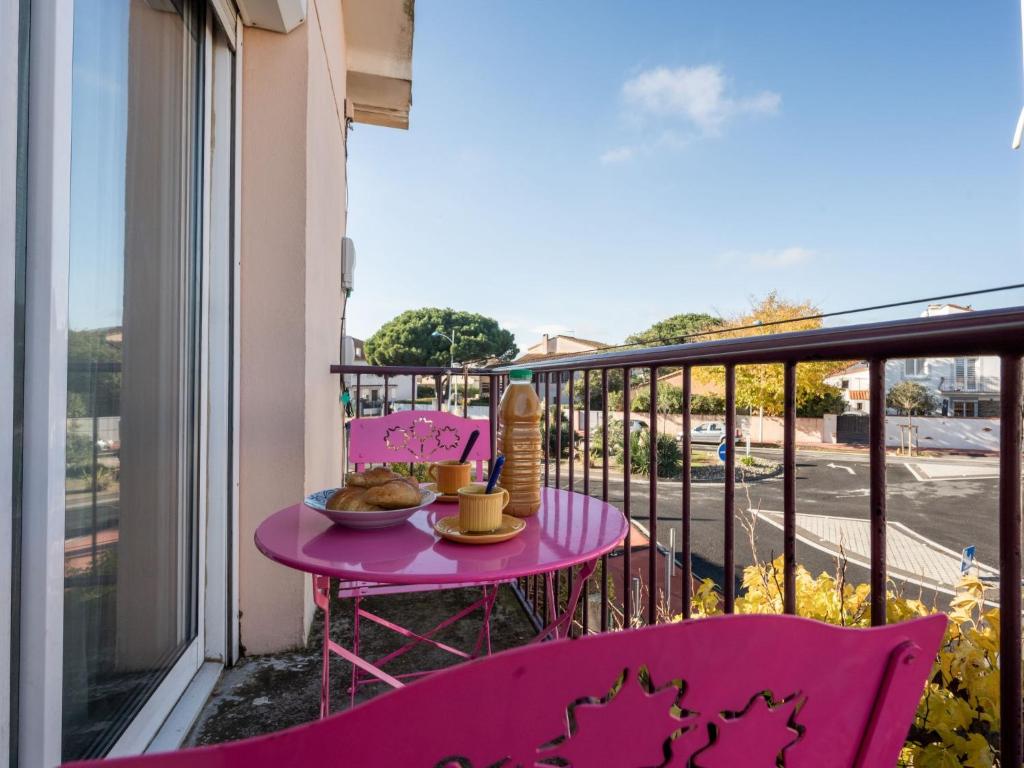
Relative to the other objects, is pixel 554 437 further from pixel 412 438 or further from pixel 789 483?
pixel 789 483

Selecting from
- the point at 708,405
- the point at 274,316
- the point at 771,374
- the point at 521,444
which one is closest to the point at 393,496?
the point at 521,444

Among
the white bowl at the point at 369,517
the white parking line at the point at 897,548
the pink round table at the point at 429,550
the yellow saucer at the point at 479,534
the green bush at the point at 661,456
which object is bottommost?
the white parking line at the point at 897,548

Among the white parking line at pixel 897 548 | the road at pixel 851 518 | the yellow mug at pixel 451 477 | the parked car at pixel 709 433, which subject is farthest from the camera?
the parked car at pixel 709 433

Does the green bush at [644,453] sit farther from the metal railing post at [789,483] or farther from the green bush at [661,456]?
the metal railing post at [789,483]

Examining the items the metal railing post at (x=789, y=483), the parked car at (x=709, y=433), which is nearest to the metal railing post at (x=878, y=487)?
the metal railing post at (x=789, y=483)

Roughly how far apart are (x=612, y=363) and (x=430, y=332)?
32885 millimetres

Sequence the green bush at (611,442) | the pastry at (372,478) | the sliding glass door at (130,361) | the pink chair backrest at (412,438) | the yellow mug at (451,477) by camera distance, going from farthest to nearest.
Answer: the green bush at (611,442)
the pink chair backrest at (412,438)
the yellow mug at (451,477)
the pastry at (372,478)
the sliding glass door at (130,361)

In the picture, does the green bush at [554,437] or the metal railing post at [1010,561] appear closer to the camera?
the metal railing post at [1010,561]

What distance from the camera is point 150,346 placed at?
4.41 ft

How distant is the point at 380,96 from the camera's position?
450 cm

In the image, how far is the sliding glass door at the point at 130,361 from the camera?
1013mm

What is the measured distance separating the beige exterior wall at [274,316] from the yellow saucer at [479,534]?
1.14 metres

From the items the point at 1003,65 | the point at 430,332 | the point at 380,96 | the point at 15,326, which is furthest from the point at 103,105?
the point at 430,332

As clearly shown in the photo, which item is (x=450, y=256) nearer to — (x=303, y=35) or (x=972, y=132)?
(x=972, y=132)
